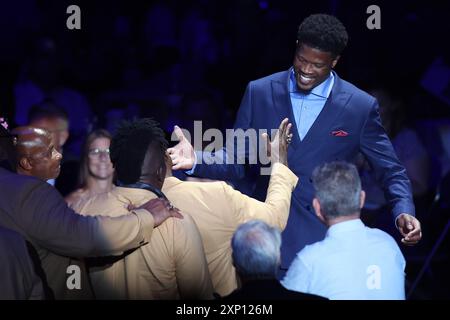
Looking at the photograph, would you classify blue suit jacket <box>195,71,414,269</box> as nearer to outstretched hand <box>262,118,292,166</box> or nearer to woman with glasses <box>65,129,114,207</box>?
outstretched hand <box>262,118,292,166</box>

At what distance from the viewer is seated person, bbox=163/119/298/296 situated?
358 centimetres

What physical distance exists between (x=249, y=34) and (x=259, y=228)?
3.35m

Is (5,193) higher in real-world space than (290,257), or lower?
higher

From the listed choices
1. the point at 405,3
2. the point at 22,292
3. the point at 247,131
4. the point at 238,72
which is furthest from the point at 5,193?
the point at 405,3

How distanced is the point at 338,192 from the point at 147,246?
0.71 metres

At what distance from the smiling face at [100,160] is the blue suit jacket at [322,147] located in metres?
1.37

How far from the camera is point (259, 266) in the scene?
122 inches

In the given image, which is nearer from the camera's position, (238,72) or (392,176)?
(392,176)

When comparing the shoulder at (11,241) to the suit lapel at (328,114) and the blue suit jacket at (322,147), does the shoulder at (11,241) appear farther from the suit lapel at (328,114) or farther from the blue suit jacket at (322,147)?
the suit lapel at (328,114)

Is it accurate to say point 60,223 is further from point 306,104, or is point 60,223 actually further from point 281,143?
point 306,104

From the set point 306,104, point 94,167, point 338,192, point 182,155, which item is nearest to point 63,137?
point 94,167

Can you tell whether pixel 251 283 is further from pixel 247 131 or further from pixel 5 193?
pixel 247 131

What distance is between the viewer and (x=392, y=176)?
4.32 m

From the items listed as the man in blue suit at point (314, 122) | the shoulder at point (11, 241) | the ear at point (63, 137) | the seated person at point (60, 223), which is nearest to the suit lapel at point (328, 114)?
the man in blue suit at point (314, 122)
